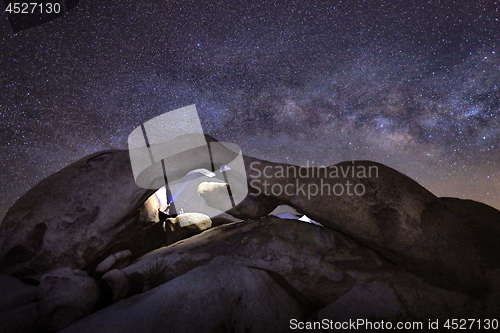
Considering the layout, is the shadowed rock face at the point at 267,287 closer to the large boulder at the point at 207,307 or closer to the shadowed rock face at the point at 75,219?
the large boulder at the point at 207,307

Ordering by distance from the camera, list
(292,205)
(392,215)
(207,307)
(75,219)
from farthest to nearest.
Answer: (292,205), (75,219), (392,215), (207,307)

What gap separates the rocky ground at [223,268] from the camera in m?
1.99

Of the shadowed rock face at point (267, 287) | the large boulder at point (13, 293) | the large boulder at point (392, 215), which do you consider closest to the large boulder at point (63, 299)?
the shadowed rock face at point (267, 287)

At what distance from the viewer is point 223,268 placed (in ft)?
8.22

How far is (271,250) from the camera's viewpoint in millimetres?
3156

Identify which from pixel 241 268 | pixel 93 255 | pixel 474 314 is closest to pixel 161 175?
pixel 93 255

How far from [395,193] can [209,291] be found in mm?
2738

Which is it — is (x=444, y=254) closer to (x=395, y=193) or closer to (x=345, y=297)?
(x=395, y=193)

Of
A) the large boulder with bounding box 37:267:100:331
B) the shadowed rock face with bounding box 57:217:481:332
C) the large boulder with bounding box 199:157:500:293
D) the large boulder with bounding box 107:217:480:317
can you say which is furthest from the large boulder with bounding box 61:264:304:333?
the large boulder with bounding box 199:157:500:293

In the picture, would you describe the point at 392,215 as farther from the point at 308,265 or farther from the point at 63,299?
the point at 63,299

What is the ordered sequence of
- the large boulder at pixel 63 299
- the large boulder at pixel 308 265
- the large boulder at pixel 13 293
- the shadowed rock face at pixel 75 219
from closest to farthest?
the large boulder at pixel 63 299 → the large boulder at pixel 13 293 → the large boulder at pixel 308 265 → the shadowed rock face at pixel 75 219

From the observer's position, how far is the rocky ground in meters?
1.99

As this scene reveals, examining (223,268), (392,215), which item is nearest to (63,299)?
(223,268)

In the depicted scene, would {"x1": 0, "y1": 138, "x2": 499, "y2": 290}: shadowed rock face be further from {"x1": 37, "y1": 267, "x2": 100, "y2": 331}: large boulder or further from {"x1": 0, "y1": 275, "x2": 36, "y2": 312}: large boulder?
{"x1": 37, "y1": 267, "x2": 100, "y2": 331}: large boulder
